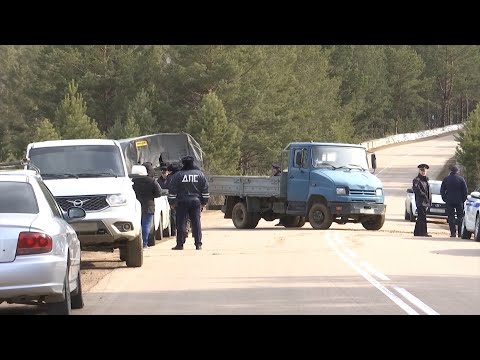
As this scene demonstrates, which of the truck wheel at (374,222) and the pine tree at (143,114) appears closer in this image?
the truck wheel at (374,222)

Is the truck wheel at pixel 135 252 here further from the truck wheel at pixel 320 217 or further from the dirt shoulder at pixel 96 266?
the truck wheel at pixel 320 217

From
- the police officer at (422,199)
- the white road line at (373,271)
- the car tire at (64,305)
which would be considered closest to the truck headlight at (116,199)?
the white road line at (373,271)

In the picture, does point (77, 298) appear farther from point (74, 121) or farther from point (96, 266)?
point (74, 121)

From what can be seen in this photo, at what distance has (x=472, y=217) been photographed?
27.2 metres

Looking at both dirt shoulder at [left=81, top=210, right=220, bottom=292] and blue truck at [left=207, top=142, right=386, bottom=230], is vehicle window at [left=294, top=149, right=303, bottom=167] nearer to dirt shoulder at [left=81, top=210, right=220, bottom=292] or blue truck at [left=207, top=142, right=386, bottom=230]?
blue truck at [left=207, top=142, right=386, bottom=230]

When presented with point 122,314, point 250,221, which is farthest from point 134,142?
point 122,314

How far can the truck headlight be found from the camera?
17.8 meters

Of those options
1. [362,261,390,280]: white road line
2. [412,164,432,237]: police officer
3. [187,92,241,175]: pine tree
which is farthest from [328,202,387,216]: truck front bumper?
[187,92,241,175]: pine tree

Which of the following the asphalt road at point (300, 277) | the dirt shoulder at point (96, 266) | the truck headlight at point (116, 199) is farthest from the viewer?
the truck headlight at point (116, 199)

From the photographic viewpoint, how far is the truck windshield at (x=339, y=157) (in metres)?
30.9

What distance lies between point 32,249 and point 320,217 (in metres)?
20.2

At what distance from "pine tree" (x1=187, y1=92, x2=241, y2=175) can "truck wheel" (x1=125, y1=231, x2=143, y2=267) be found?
48.1 m

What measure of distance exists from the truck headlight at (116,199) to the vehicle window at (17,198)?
18.1ft
